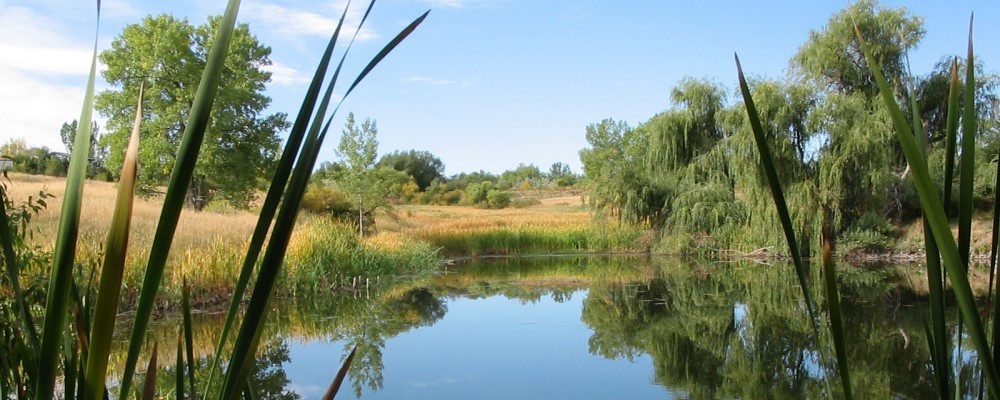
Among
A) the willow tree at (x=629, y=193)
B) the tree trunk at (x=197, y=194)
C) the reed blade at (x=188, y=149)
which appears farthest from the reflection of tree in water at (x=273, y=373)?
the tree trunk at (x=197, y=194)

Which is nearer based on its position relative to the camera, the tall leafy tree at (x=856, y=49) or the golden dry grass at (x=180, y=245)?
the golden dry grass at (x=180, y=245)

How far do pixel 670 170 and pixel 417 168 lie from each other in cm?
2946

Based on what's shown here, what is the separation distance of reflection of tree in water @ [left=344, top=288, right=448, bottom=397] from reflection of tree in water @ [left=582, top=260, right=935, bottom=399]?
2256mm

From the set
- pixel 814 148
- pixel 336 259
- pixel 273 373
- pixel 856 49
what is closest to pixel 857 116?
pixel 814 148

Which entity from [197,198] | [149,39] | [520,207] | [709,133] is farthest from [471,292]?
[520,207]

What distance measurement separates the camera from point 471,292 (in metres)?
13.1

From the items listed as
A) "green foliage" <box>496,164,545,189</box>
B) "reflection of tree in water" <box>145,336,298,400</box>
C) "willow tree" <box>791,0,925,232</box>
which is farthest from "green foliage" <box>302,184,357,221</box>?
"green foliage" <box>496,164,545,189</box>

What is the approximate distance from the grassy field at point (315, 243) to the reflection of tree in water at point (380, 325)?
111cm

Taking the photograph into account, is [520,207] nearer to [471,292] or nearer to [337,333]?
[471,292]

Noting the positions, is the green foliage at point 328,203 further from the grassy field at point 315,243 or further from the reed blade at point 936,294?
the reed blade at point 936,294

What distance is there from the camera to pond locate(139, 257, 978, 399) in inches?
259

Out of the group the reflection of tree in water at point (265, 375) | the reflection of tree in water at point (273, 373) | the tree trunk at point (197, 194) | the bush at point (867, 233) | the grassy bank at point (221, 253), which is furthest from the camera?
the tree trunk at point (197, 194)

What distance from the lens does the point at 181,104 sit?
22156mm

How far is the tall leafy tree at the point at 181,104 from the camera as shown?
71.0 feet
